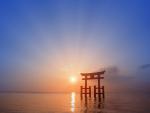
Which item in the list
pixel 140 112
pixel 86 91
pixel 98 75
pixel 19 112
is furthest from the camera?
pixel 86 91

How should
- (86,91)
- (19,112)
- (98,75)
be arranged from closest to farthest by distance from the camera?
(19,112)
(98,75)
(86,91)

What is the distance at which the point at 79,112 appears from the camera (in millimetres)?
32406

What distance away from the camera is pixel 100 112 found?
32312 mm

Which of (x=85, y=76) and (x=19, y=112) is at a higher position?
(x=85, y=76)

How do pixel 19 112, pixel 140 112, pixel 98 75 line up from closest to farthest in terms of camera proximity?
pixel 19 112
pixel 140 112
pixel 98 75

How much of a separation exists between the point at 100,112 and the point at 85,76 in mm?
23952

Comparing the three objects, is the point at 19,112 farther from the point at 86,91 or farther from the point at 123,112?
the point at 86,91

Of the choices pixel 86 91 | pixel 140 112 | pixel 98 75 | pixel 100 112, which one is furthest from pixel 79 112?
pixel 86 91

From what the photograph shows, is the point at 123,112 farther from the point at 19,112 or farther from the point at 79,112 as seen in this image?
the point at 19,112

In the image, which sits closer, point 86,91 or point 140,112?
point 140,112

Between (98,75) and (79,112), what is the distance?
22748 millimetres

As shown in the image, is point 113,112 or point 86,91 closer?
point 113,112

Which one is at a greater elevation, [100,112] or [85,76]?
[85,76]

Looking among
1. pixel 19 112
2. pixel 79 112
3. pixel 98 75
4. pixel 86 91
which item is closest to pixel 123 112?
pixel 79 112
